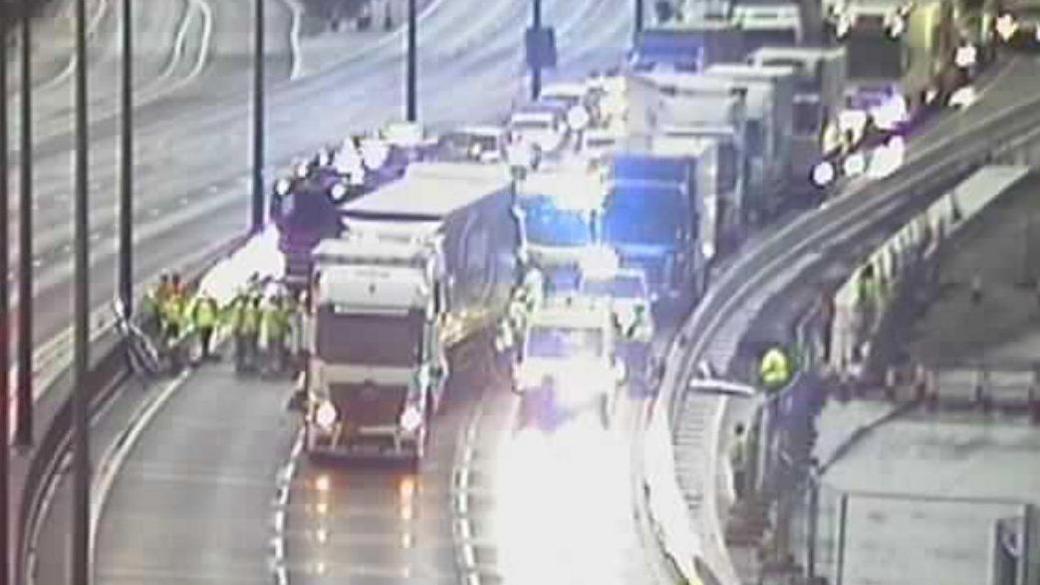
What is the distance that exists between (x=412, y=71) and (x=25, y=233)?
931mm

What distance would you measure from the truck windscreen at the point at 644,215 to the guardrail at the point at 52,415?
3.50 feet

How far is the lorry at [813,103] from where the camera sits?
6.53 metres

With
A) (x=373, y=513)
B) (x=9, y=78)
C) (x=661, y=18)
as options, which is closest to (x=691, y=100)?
(x=661, y=18)

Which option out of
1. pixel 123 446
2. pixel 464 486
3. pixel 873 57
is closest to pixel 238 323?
pixel 123 446

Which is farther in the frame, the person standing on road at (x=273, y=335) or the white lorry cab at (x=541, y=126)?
the white lorry cab at (x=541, y=126)

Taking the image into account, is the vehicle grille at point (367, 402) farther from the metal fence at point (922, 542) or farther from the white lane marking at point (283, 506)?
the metal fence at point (922, 542)

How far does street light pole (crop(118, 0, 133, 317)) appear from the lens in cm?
670

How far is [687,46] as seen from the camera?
6.60 meters

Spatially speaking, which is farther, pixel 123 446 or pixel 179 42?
pixel 179 42

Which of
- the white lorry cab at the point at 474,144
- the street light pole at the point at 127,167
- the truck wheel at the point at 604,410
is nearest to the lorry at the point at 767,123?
the white lorry cab at the point at 474,144

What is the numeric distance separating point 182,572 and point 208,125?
3.95ft

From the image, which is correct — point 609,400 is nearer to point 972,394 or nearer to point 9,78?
point 972,394

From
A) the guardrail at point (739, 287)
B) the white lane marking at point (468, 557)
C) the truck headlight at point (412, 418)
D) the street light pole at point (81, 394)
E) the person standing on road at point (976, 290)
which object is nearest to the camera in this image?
the street light pole at point (81, 394)

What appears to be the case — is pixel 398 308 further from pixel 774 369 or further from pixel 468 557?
pixel 774 369
